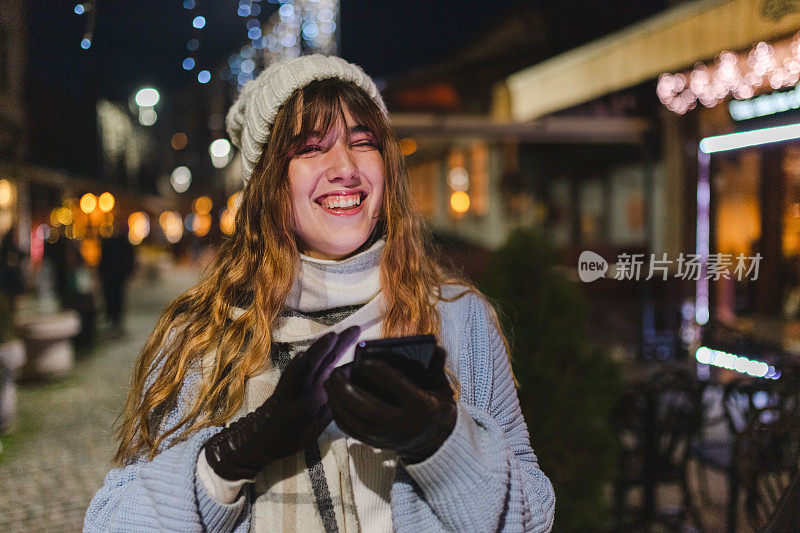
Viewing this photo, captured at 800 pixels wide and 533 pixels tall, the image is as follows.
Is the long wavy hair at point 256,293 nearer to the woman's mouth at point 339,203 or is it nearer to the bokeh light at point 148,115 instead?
the woman's mouth at point 339,203

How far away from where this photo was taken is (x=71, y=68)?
220 cm

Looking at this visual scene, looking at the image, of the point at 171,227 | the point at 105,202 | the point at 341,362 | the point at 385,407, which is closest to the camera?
the point at 385,407

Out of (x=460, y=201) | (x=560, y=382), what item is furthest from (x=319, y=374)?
(x=460, y=201)

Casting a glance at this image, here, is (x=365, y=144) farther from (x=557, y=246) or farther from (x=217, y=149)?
(x=217, y=149)

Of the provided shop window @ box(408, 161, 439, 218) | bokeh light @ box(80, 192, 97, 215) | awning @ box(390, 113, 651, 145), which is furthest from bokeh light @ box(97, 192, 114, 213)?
shop window @ box(408, 161, 439, 218)

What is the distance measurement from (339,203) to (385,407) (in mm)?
640

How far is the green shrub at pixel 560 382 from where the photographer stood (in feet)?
10.6

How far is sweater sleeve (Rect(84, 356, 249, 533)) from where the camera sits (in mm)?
1200

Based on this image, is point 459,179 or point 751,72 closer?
point 751,72

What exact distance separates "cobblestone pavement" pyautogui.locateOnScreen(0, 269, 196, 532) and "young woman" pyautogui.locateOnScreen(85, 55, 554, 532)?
19.1 inches

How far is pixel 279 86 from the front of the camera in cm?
154

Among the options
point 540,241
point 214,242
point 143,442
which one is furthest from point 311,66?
point 540,241

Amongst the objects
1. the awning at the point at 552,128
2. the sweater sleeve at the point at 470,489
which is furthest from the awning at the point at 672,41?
the sweater sleeve at the point at 470,489

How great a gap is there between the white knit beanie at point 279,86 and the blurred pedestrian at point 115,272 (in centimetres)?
979
